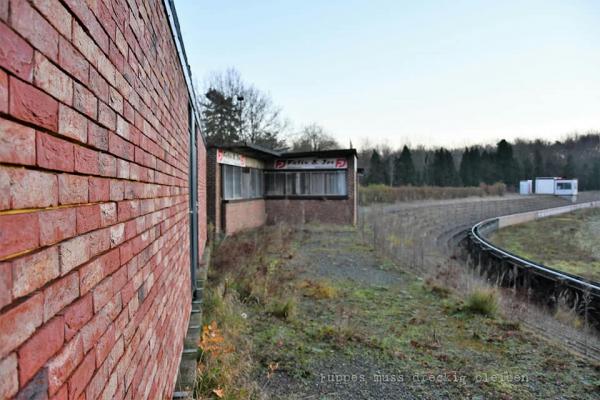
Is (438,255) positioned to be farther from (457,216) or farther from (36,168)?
(457,216)

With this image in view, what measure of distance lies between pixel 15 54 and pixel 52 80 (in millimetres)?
162

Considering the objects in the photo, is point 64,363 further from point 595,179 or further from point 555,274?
point 595,179

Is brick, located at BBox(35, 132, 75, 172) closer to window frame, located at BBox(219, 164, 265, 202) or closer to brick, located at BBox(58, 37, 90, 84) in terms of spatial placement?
brick, located at BBox(58, 37, 90, 84)

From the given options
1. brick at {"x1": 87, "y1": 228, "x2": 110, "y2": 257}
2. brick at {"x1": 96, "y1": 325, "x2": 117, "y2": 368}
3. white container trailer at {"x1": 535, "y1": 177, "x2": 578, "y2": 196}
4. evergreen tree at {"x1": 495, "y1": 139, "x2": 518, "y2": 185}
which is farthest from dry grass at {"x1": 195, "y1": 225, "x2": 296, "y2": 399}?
evergreen tree at {"x1": 495, "y1": 139, "x2": 518, "y2": 185}

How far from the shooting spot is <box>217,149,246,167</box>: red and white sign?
1227 centimetres

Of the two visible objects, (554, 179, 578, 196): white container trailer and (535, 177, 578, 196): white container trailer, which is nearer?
(554, 179, 578, 196): white container trailer

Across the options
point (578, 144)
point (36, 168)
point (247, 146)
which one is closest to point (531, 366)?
point (36, 168)

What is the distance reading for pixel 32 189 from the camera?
74 cm

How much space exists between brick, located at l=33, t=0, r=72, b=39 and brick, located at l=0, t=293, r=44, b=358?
0.61 metres

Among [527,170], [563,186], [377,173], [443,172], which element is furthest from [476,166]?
[377,173]

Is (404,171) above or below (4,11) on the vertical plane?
above

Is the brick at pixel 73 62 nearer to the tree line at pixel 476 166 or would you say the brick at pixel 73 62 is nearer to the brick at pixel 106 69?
the brick at pixel 106 69

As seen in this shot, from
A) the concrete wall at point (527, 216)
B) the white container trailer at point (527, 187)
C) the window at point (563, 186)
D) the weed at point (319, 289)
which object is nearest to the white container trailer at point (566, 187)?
the window at point (563, 186)

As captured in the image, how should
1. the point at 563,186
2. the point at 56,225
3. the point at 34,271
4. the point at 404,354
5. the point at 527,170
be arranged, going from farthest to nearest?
the point at 527,170
the point at 563,186
the point at 404,354
the point at 56,225
the point at 34,271
